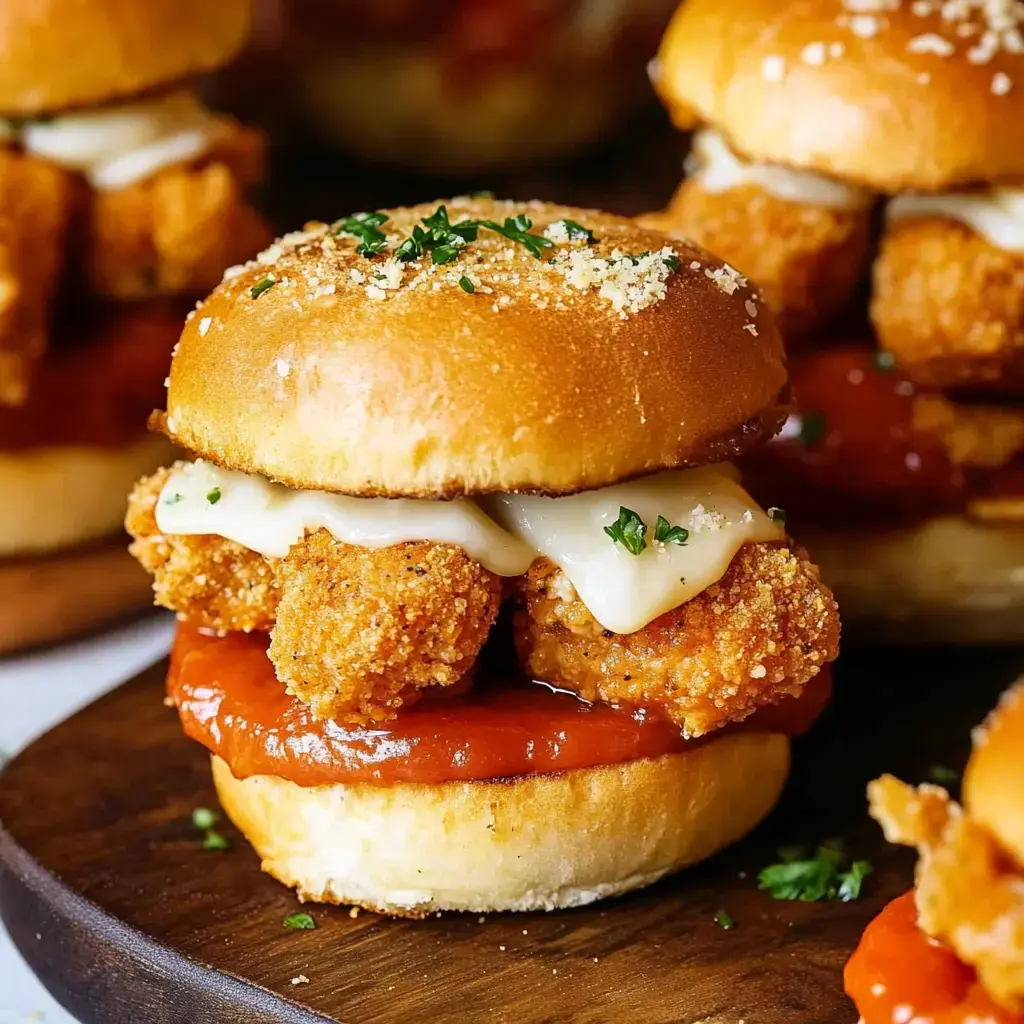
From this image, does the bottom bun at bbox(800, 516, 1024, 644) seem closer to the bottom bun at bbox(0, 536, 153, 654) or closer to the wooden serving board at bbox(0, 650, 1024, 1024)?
the wooden serving board at bbox(0, 650, 1024, 1024)

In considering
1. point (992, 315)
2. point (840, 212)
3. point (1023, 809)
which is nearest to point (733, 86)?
point (840, 212)

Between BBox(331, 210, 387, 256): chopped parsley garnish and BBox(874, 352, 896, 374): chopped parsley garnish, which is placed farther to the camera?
BBox(874, 352, 896, 374): chopped parsley garnish

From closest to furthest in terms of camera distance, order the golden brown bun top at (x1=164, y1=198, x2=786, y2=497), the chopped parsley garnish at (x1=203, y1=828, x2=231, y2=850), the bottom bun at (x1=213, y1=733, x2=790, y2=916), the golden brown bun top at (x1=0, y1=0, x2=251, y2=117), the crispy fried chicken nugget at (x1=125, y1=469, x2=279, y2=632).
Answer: the golden brown bun top at (x1=164, y1=198, x2=786, y2=497)
the bottom bun at (x1=213, y1=733, x2=790, y2=916)
the crispy fried chicken nugget at (x1=125, y1=469, x2=279, y2=632)
the chopped parsley garnish at (x1=203, y1=828, x2=231, y2=850)
the golden brown bun top at (x1=0, y1=0, x2=251, y2=117)

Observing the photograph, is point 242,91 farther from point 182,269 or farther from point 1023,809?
point 1023,809

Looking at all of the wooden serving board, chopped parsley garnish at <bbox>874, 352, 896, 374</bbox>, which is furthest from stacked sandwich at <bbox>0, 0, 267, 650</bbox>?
chopped parsley garnish at <bbox>874, 352, 896, 374</bbox>

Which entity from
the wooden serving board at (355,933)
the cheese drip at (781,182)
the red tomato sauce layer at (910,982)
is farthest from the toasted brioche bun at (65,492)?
the red tomato sauce layer at (910,982)

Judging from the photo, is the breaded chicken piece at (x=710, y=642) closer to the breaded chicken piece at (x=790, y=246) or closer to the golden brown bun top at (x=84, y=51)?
the breaded chicken piece at (x=790, y=246)
